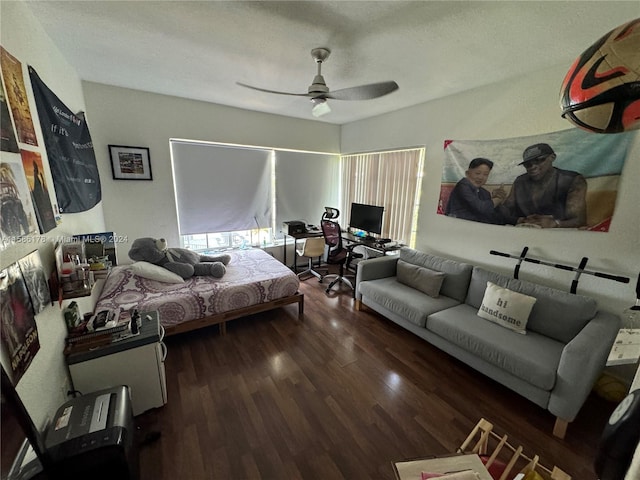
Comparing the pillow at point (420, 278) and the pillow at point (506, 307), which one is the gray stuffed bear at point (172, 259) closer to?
the pillow at point (420, 278)

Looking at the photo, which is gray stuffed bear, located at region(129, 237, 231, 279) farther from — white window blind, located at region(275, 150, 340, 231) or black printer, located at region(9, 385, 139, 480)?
white window blind, located at region(275, 150, 340, 231)

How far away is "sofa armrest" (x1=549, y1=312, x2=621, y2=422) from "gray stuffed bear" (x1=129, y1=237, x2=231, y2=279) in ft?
9.71

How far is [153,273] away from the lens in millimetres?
2545

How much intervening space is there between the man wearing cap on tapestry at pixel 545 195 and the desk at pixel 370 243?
1368 mm

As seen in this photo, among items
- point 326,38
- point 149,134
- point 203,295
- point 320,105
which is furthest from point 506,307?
point 149,134

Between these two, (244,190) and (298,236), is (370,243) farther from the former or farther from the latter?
(244,190)

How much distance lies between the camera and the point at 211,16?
157cm

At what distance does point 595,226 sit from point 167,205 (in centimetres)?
451

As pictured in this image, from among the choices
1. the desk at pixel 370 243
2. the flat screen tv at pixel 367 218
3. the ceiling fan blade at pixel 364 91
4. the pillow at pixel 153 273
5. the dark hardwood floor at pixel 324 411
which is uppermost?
the ceiling fan blade at pixel 364 91

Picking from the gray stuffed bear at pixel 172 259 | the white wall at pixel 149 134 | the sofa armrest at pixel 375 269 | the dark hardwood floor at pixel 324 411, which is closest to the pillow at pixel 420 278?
the sofa armrest at pixel 375 269

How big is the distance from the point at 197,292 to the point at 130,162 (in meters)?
1.94

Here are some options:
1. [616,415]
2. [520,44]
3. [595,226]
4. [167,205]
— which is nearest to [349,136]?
[520,44]

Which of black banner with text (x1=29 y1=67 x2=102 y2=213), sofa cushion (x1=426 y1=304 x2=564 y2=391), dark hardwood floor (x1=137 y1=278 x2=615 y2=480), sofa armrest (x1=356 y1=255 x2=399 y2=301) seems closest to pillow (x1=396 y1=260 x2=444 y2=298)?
sofa armrest (x1=356 y1=255 x2=399 y2=301)

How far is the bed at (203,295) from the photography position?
2281 mm
